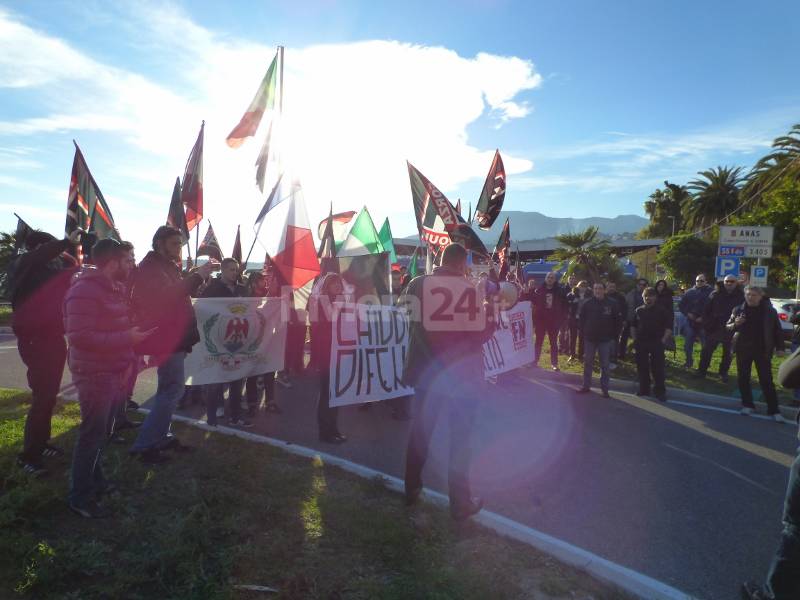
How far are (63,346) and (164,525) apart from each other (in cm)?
214

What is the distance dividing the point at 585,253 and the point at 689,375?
1959 cm

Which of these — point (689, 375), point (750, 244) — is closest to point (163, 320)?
point (689, 375)

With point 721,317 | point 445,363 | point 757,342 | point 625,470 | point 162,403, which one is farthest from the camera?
point 721,317

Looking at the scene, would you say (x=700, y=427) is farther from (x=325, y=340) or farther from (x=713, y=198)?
(x=713, y=198)

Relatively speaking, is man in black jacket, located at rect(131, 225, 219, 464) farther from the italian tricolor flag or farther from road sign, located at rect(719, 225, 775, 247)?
road sign, located at rect(719, 225, 775, 247)

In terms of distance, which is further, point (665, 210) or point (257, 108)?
point (665, 210)

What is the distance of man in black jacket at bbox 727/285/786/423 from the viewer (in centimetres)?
766

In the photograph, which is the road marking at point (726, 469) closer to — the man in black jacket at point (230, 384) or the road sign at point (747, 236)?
the man in black jacket at point (230, 384)

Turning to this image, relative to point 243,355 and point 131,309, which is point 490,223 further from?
point 131,309

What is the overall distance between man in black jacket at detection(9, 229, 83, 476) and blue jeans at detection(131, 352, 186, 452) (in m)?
0.76

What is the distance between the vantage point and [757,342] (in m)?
7.80

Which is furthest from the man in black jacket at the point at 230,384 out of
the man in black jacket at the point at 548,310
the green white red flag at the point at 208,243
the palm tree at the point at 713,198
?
the palm tree at the point at 713,198

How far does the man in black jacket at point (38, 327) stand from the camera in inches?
182

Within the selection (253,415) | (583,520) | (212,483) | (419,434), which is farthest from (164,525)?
(253,415)
